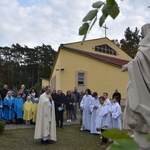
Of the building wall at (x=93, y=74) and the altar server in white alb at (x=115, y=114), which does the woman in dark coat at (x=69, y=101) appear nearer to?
the altar server in white alb at (x=115, y=114)

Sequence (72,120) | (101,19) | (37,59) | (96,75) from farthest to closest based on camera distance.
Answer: (37,59) → (96,75) → (72,120) → (101,19)

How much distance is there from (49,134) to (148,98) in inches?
296

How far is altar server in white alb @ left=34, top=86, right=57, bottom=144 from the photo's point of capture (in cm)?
988

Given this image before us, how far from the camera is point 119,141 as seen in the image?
590 mm

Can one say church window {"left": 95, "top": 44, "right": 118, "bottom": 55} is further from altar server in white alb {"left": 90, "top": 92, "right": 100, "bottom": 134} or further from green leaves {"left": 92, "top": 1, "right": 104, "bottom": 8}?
green leaves {"left": 92, "top": 1, "right": 104, "bottom": 8}

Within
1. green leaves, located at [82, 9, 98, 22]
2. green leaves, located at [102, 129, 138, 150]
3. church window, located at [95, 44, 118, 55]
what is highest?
church window, located at [95, 44, 118, 55]

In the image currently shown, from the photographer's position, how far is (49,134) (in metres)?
10.1

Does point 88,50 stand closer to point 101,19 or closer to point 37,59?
point 101,19

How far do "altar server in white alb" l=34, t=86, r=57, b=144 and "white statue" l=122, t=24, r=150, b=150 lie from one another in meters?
7.10

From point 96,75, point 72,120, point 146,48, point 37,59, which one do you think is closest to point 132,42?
point 37,59

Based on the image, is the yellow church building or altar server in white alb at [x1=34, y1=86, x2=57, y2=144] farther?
the yellow church building

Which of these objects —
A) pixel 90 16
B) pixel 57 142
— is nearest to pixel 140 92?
pixel 90 16

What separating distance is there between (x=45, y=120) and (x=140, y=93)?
24.0 ft

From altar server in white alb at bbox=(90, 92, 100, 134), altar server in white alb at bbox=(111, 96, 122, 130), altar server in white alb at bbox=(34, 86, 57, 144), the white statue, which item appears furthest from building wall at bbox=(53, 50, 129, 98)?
the white statue
